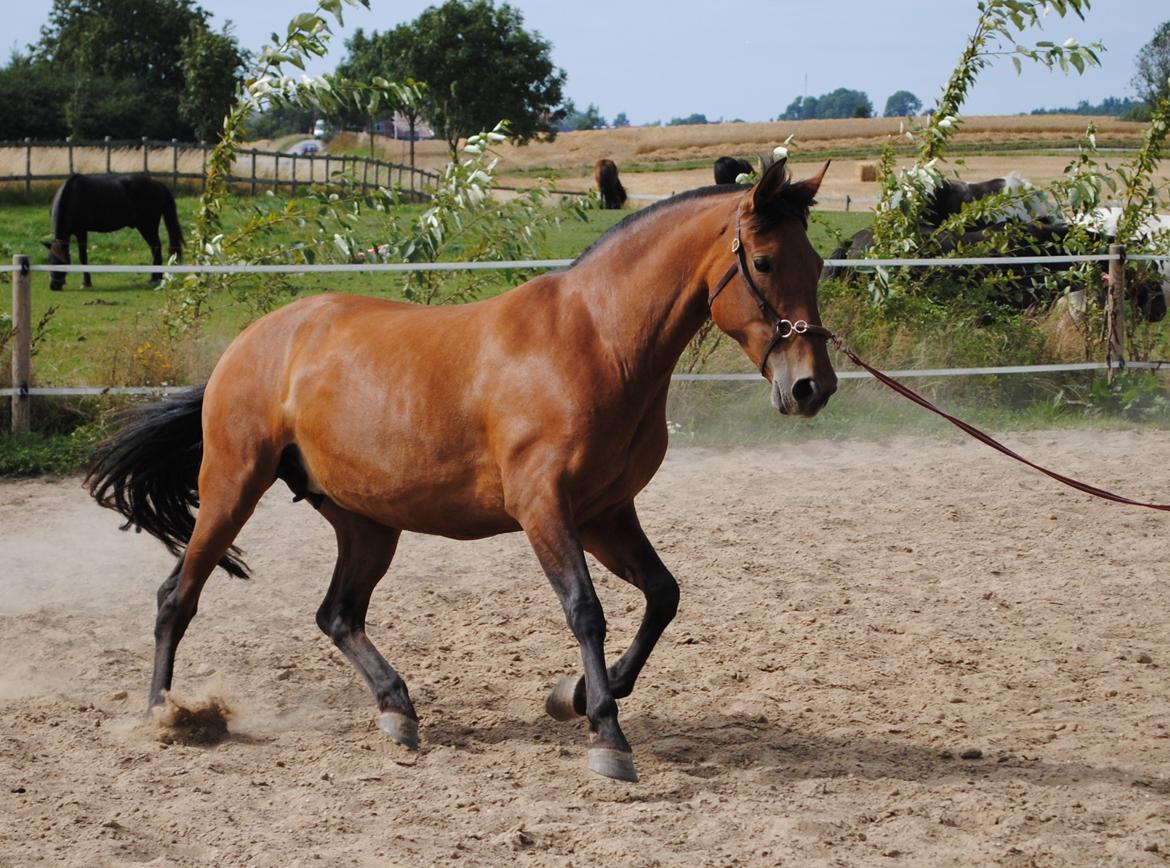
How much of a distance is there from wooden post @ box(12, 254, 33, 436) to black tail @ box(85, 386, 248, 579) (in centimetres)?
388

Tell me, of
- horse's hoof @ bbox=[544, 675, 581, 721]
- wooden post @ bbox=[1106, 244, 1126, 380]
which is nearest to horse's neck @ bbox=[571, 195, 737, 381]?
horse's hoof @ bbox=[544, 675, 581, 721]

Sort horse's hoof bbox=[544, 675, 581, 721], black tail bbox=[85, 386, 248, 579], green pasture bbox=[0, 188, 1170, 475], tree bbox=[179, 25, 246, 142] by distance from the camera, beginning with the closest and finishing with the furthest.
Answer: horse's hoof bbox=[544, 675, 581, 721] → black tail bbox=[85, 386, 248, 579] → green pasture bbox=[0, 188, 1170, 475] → tree bbox=[179, 25, 246, 142]

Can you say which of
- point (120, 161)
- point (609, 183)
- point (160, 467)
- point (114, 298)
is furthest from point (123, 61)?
point (160, 467)

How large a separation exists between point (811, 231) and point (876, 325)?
1024 centimetres

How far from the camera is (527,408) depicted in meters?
3.88

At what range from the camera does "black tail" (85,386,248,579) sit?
16.0 ft

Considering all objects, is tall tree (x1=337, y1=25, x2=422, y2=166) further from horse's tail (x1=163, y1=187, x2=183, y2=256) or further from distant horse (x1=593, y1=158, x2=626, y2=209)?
horse's tail (x1=163, y1=187, x2=183, y2=256)

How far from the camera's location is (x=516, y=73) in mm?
51469

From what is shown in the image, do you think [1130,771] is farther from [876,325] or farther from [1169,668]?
[876,325]

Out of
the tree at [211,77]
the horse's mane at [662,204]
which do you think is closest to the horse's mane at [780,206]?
the horse's mane at [662,204]

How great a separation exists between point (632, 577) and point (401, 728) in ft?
2.85

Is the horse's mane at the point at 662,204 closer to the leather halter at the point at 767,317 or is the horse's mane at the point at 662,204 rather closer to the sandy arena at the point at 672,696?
the leather halter at the point at 767,317

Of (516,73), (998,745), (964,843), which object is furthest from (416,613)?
(516,73)

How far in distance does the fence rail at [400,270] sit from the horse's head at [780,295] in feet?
12.7
